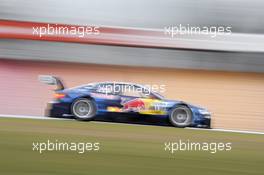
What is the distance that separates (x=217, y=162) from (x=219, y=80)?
25.5ft

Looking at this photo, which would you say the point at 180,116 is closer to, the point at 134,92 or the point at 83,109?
the point at 134,92

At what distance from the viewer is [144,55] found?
15562mm

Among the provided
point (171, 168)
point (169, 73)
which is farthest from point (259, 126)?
point (171, 168)

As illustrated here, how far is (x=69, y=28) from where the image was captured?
610 inches

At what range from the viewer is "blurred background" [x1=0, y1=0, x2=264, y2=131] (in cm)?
1520

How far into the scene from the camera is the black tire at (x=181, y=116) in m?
12.3

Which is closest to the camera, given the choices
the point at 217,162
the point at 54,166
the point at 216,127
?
the point at 54,166

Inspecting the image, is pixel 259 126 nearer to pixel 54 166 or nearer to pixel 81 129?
pixel 81 129
